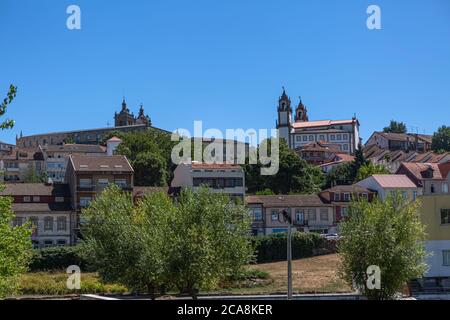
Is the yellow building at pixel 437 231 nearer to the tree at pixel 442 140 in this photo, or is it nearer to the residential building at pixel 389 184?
the residential building at pixel 389 184

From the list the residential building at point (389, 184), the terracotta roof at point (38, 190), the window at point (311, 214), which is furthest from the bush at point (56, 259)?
the residential building at point (389, 184)

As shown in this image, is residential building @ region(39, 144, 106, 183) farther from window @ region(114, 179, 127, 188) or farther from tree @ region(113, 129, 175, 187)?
window @ region(114, 179, 127, 188)

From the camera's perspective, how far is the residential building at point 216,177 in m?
73.6

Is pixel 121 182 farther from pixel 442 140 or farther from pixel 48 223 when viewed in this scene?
pixel 442 140

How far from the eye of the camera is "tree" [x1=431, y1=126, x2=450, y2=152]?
13375 centimetres

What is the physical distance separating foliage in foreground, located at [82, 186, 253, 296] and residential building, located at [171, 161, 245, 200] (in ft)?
113

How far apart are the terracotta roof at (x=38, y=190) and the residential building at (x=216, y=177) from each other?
42.7 ft

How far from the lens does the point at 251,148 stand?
329 feet

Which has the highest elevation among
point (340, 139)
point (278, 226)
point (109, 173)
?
point (340, 139)

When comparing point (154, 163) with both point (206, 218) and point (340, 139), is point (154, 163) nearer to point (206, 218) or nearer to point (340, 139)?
point (206, 218)
